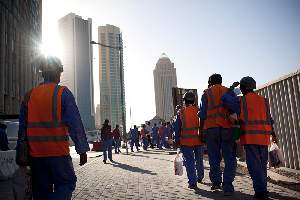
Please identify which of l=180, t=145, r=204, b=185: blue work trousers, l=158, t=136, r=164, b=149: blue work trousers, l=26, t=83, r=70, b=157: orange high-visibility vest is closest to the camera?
l=26, t=83, r=70, b=157: orange high-visibility vest

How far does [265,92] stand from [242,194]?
4.38 m

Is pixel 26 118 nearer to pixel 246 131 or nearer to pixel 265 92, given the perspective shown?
pixel 246 131

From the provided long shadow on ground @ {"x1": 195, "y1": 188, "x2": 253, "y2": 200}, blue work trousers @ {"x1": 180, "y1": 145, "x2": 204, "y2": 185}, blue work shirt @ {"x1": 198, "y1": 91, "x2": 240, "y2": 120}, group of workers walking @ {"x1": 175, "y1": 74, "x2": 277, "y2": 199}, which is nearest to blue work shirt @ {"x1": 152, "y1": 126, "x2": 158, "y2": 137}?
blue work trousers @ {"x1": 180, "y1": 145, "x2": 204, "y2": 185}

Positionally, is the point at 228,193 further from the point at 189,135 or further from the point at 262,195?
the point at 189,135

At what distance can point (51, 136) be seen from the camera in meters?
3.91

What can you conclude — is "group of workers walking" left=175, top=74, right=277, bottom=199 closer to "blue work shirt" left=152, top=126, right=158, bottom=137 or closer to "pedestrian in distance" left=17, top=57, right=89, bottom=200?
"pedestrian in distance" left=17, top=57, right=89, bottom=200

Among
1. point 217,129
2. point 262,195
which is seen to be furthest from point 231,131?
point 262,195

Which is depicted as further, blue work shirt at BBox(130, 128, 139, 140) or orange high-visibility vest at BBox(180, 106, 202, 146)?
blue work shirt at BBox(130, 128, 139, 140)

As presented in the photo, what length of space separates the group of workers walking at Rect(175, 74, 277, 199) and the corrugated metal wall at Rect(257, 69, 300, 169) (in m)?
2.07

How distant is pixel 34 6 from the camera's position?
57656mm

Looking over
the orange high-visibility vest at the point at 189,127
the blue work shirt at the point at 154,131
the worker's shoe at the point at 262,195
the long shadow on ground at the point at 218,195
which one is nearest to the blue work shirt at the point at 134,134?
the blue work shirt at the point at 154,131

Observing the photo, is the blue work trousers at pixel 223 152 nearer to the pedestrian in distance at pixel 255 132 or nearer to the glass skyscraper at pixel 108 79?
the pedestrian in distance at pixel 255 132

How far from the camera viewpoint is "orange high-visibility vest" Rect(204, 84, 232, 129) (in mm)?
6582

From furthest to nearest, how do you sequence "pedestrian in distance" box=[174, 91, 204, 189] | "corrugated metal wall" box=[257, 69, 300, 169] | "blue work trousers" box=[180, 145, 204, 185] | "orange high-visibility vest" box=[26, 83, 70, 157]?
"corrugated metal wall" box=[257, 69, 300, 169]
"pedestrian in distance" box=[174, 91, 204, 189]
"blue work trousers" box=[180, 145, 204, 185]
"orange high-visibility vest" box=[26, 83, 70, 157]
